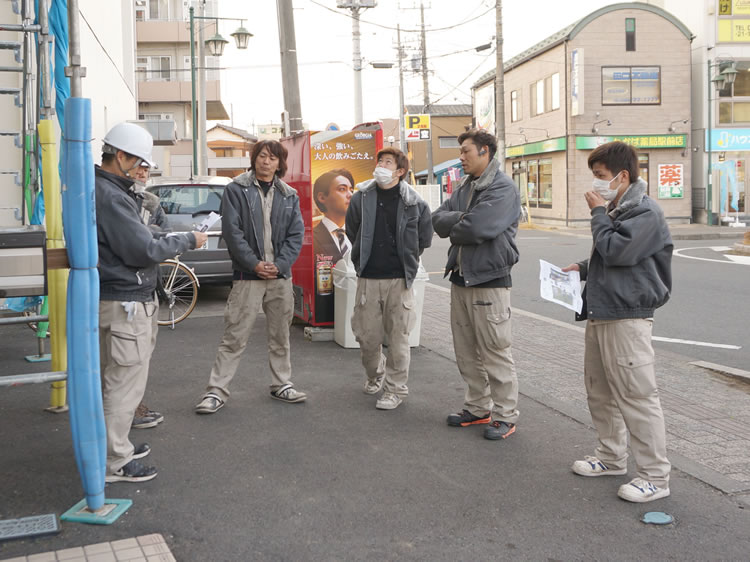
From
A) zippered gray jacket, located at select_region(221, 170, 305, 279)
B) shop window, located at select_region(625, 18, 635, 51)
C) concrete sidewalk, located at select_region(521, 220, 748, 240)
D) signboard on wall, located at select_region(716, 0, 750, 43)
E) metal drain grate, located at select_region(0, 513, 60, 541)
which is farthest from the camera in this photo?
shop window, located at select_region(625, 18, 635, 51)

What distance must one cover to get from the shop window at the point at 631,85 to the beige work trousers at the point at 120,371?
99.5 feet

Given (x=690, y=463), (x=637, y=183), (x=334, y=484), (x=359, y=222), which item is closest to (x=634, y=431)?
(x=690, y=463)

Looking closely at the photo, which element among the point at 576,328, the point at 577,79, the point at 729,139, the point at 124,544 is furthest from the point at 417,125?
the point at 124,544

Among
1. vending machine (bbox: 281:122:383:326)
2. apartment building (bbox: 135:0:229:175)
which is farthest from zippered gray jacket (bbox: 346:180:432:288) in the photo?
apartment building (bbox: 135:0:229:175)

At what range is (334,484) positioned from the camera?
4.22 m

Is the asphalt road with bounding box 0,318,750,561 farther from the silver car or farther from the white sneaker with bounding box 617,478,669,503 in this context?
the silver car

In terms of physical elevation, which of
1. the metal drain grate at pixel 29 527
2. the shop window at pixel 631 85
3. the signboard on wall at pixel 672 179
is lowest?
the metal drain grate at pixel 29 527

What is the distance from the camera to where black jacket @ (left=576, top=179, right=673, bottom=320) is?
3.99 metres

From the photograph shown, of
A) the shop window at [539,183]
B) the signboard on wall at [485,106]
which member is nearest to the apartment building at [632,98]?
the shop window at [539,183]

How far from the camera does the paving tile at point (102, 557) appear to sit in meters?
3.27

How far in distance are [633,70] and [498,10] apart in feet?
20.2

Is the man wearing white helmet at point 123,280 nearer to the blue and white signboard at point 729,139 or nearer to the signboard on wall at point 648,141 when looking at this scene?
the signboard on wall at point 648,141

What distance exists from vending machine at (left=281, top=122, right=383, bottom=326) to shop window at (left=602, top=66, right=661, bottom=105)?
84.9ft

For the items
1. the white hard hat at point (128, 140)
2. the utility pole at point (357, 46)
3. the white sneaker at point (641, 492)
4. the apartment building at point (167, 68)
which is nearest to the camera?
the white sneaker at point (641, 492)
